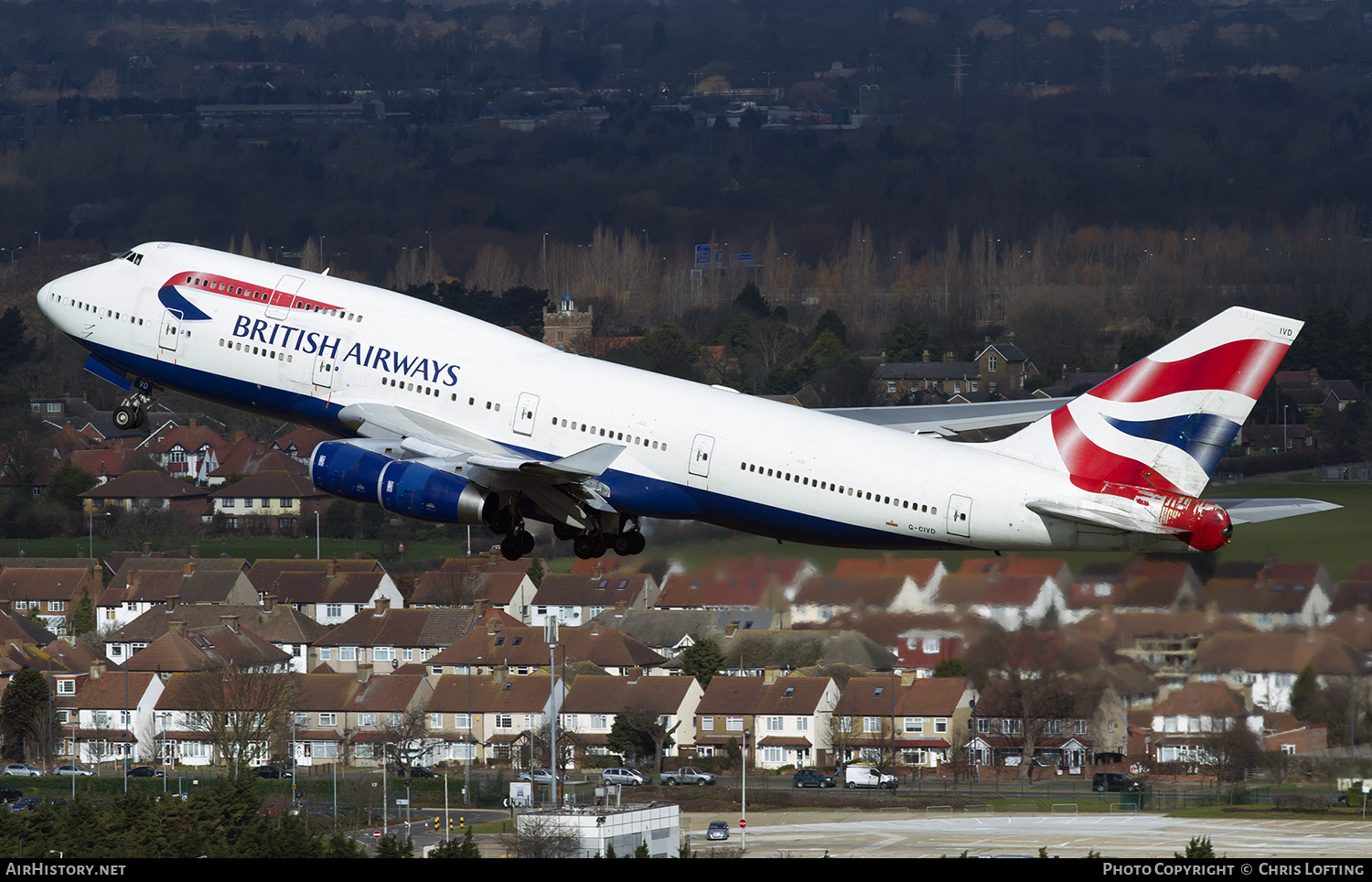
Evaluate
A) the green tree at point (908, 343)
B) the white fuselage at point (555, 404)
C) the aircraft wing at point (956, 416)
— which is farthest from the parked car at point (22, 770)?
the green tree at point (908, 343)

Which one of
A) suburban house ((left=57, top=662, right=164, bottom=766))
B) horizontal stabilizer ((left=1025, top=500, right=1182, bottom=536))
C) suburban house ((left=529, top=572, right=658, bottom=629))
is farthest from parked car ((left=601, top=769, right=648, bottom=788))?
horizontal stabilizer ((left=1025, top=500, right=1182, bottom=536))

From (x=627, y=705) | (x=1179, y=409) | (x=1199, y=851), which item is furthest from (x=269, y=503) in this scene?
(x=1179, y=409)

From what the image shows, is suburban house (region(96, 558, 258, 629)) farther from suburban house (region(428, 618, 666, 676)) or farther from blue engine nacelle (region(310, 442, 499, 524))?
blue engine nacelle (region(310, 442, 499, 524))

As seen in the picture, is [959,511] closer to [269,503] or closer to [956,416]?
[956,416]

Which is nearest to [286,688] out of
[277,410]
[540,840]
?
[540,840]

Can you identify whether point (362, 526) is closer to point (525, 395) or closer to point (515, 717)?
point (515, 717)

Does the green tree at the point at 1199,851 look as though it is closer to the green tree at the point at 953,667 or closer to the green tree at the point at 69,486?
the green tree at the point at 953,667
